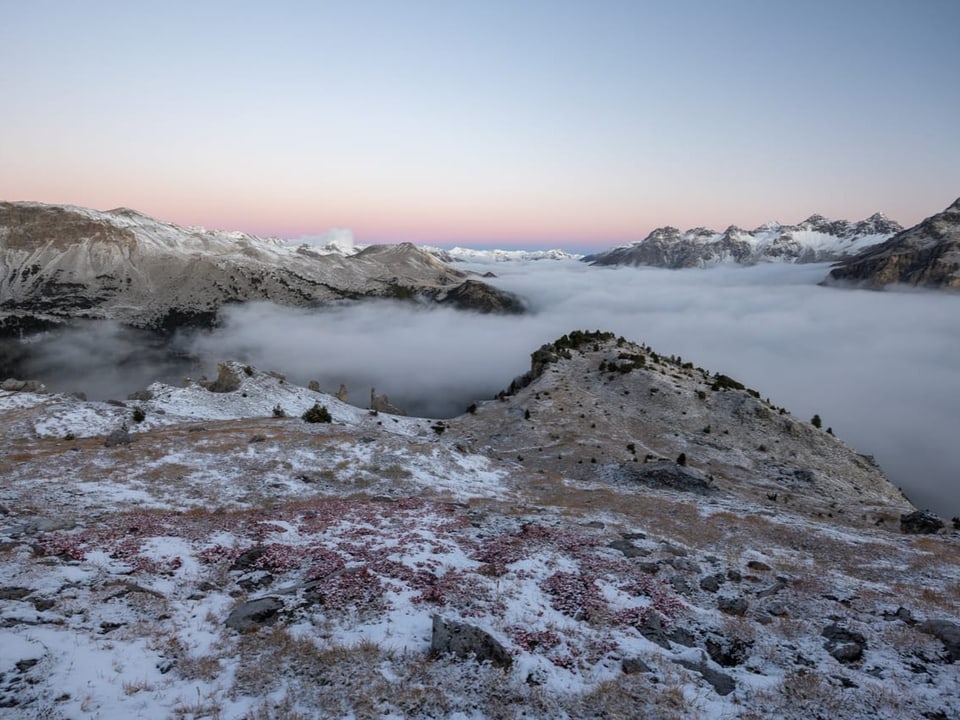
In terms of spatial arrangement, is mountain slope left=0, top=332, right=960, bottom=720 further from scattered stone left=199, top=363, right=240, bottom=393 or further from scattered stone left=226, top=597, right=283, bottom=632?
scattered stone left=199, top=363, right=240, bottom=393

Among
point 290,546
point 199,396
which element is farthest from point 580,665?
point 199,396

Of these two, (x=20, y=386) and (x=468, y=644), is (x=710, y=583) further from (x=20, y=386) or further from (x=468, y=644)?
(x=20, y=386)

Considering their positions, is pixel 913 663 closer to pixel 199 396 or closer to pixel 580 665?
pixel 580 665

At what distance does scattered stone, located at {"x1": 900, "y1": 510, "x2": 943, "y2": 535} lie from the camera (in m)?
30.5

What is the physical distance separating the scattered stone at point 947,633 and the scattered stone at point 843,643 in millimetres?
1968

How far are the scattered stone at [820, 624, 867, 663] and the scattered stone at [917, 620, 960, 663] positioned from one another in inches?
77.5

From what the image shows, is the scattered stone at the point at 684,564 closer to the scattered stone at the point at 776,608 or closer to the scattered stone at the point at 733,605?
the scattered stone at the point at 733,605

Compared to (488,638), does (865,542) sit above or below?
below

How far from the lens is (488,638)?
11.9 m

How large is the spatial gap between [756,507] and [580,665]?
26.5 m

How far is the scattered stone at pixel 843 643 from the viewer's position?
1284cm

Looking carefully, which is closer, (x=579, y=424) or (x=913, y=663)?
(x=913, y=663)

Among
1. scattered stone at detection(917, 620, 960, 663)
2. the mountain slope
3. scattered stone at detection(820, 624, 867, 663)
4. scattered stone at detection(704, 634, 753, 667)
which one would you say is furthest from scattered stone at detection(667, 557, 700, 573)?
scattered stone at detection(917, 620, 960, 663)

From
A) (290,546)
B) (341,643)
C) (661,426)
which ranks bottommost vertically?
(661,426)
